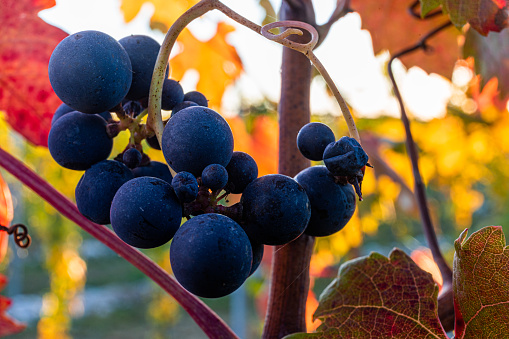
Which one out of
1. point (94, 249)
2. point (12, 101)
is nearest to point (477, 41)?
point (12, 101)

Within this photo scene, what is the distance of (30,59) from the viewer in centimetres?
66

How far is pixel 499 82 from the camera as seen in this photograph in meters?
0.83

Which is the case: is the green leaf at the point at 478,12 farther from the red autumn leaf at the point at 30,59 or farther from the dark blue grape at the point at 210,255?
the red autumn leaf at the point at 30,59

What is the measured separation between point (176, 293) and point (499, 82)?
0.69 m

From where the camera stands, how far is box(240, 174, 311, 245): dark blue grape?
370 millimetres

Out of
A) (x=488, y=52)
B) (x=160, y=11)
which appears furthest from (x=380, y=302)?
(x=160, y=11)

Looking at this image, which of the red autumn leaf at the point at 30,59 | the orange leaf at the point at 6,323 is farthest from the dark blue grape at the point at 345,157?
the orange leaf at the point at 6,323

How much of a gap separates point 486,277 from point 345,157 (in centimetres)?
20

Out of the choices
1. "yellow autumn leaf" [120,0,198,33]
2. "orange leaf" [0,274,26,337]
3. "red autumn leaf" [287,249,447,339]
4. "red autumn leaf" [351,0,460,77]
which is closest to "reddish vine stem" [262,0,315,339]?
"red autumn leaf" [287,249,447,339]

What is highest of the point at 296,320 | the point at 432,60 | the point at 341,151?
the point at 432,60

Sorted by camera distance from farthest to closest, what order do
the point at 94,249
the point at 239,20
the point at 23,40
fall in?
1. the point at 94,249
2. the point at 23,40
3. the point at 239,20

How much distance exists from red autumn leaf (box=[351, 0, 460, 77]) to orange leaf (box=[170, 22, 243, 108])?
50 cm

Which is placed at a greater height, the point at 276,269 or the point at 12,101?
the point at 12,101

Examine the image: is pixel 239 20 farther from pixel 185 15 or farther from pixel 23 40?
pixel 23 40
